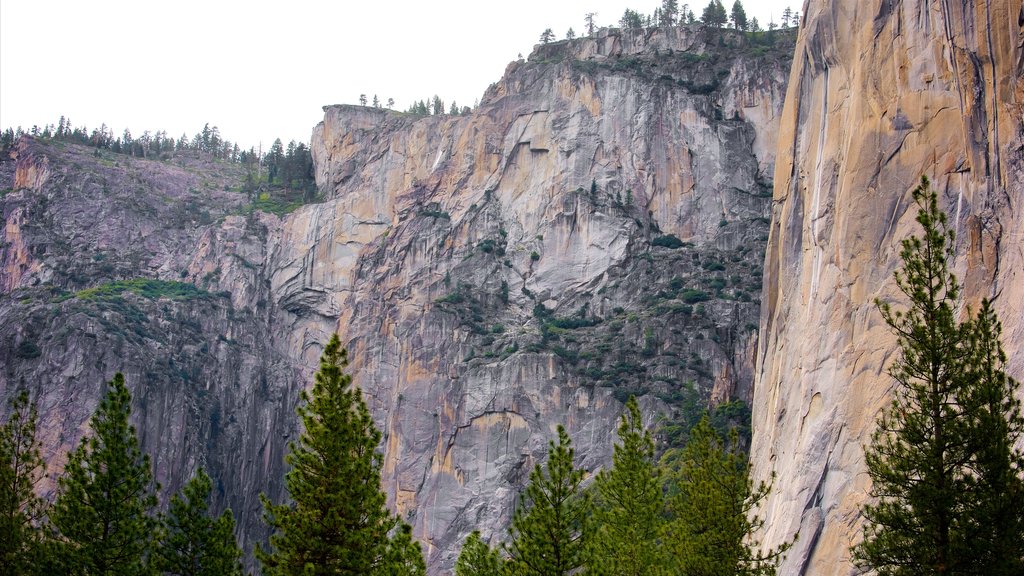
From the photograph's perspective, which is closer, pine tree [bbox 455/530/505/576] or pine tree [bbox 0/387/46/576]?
pine tree [bbox 0/387/46/576]

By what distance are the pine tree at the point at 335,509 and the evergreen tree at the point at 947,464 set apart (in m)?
10.8

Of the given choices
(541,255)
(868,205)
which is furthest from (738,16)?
(868,205)

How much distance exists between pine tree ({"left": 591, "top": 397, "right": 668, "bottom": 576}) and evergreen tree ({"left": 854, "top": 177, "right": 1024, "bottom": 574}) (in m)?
10.6

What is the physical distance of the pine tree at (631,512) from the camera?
33.8 metres

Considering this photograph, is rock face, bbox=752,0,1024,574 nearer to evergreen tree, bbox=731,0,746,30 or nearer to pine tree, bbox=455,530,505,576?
pine tree, bbox=455,530,505,576

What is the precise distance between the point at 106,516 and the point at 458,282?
6087cm

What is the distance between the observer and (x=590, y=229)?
8756cm

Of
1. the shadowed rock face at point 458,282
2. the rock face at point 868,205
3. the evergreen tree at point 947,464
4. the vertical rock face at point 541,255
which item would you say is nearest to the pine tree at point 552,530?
the evergreen tree at point 947,464

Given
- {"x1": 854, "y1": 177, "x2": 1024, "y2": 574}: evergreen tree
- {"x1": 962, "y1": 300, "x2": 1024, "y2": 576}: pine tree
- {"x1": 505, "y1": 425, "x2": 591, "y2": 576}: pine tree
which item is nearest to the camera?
{"x1": 962, "y1": 300, "x2": 1024, "y2": 576}: pine tree

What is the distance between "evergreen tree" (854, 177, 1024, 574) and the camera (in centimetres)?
2253

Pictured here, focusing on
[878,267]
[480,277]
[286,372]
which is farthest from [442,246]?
[878,267]

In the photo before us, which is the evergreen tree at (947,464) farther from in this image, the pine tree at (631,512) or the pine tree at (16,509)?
the pine tree at (16,509)

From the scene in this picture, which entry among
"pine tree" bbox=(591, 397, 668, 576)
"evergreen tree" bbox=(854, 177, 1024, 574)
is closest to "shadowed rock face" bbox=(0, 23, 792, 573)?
"pine tree" bbox=(591, 397, 668, 576)

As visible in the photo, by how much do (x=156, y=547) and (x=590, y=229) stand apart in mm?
61839
